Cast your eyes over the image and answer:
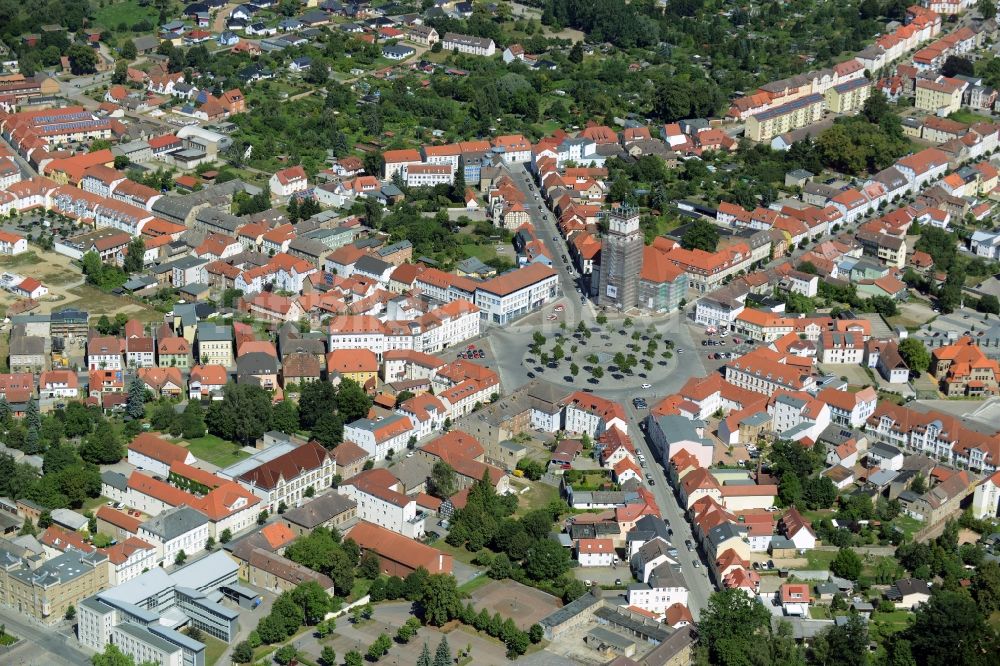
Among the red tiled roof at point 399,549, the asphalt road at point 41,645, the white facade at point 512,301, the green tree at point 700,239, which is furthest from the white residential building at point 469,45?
the asphalt road at point 41,645

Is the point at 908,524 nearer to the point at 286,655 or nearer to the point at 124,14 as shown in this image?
the point at 286,655

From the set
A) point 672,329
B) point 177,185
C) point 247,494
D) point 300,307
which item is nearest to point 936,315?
point 672,329

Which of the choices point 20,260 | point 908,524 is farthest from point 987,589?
point 20,260

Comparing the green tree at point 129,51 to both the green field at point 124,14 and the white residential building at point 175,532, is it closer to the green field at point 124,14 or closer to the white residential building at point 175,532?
the green field at point 124,14

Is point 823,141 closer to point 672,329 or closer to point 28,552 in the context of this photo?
point 672,329

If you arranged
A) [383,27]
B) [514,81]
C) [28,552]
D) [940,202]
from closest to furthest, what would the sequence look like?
1. [28,552]
2. [940,202]
3. [514,81]
4. [383,27]

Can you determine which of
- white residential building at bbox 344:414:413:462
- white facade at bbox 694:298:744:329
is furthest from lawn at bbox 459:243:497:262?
white residential building at bbox 344:414:413:462
